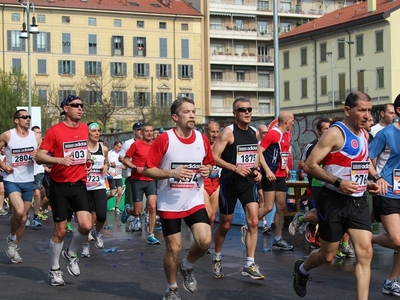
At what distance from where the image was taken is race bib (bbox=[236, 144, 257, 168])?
957 cm

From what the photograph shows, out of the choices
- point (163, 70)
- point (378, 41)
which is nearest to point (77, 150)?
point (378, 41)

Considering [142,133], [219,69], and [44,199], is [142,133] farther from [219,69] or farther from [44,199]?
[219,69]

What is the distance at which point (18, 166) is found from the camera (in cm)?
1120

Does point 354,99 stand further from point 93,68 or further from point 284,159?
point 93,68

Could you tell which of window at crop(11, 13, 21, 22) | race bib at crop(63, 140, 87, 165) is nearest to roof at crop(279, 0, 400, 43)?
window at crop(11, 13, 21, 22)

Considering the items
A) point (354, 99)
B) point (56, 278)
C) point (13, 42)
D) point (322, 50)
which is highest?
point (13, 42)

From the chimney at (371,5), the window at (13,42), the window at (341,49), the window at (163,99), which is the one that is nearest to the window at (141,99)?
the window at (163,99)

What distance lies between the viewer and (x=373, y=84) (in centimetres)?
6531

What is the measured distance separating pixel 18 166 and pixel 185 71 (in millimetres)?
74327

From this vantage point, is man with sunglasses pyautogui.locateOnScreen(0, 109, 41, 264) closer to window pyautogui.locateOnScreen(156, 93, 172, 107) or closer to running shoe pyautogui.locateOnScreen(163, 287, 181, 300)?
running shoe pyautogui.locateOnScreen(163, 287, 181, 300)

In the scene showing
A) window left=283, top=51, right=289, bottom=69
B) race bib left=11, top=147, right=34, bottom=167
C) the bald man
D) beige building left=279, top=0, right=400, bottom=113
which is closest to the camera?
race bib left=11, top=147, right=34, bottom=167

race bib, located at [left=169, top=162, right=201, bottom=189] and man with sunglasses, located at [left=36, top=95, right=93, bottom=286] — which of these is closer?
race bib, located at [left=169, top=162, right=201, bottom=189]

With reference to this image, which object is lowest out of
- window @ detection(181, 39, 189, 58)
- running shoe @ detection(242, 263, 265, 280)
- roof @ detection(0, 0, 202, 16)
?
running shoe @ detection(242, 263, 265, 280)

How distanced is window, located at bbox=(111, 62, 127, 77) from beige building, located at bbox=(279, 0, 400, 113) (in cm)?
1673
